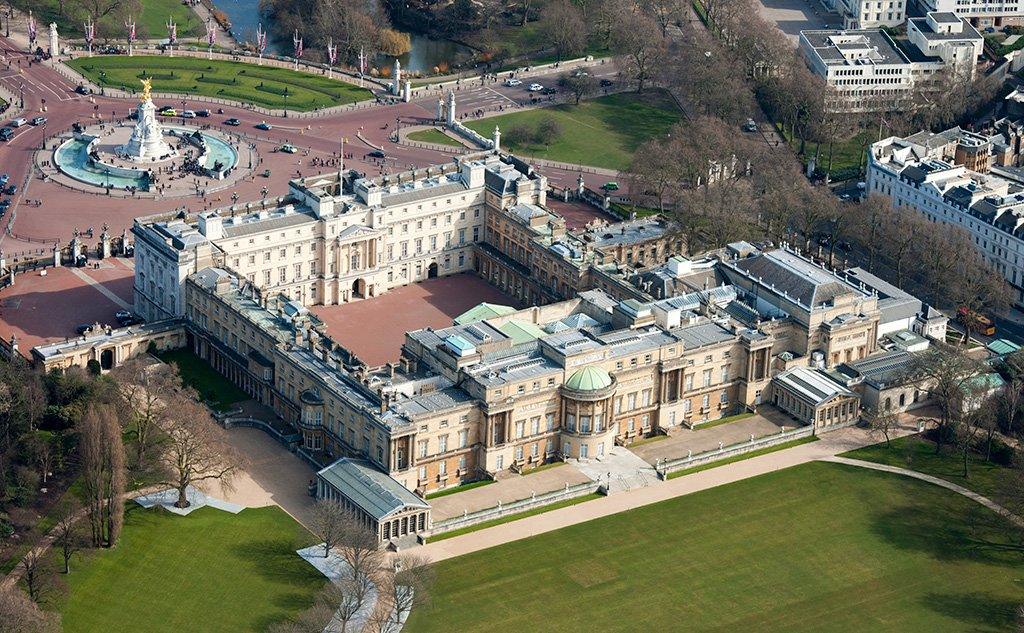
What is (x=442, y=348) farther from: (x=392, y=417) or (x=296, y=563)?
(x=296, y=563)

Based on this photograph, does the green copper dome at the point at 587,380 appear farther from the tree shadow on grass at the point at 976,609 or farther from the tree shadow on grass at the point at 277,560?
the tree shadow on grass at the point at 976,609

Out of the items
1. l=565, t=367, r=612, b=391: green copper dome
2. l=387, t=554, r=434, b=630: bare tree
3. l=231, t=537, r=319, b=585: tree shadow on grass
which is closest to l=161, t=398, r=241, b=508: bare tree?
l=231, t=537, r=319, b=585: tree shadow on grass

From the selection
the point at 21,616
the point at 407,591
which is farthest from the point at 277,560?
the point at 21,616

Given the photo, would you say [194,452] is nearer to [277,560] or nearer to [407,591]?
→ [277,560]

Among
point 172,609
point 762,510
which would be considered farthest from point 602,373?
point 172,609

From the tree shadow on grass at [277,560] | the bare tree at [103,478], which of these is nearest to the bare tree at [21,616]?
the bare tree at [103,478]

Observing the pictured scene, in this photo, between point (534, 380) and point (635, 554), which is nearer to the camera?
point (635, 554)

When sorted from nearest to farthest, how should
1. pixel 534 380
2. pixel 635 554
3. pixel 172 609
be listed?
pixel 172 609
pixel 635 554
pixel 534 380
